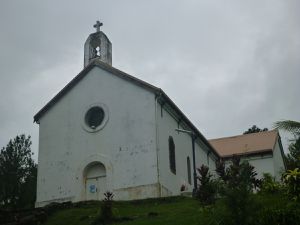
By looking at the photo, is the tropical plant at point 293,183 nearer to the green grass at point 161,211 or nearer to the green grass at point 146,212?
the green grass at point 161,211

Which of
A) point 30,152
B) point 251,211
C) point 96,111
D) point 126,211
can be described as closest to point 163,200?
point 126,211

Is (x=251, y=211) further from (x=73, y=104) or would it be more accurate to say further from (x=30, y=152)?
(x=30, y=152)

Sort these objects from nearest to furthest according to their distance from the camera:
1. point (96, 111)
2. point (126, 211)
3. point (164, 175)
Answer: point (126, 211)
point (164, 175)
point (96, 111)

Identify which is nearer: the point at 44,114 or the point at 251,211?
the point at 251,211

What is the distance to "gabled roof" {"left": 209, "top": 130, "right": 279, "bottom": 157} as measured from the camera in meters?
44.1

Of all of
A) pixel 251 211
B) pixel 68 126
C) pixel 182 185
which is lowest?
pixel 251 211

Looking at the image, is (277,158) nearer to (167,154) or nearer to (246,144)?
(246,144)

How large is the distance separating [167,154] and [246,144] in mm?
18429

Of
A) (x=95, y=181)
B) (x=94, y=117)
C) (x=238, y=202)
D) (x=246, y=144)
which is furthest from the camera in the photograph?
(x=246, y=144)

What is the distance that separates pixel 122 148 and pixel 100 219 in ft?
31.6

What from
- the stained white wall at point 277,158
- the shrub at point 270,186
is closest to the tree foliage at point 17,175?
the stained white wall at point 277,158

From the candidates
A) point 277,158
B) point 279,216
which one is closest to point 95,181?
point 279,216

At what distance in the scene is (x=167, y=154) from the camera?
29.0 meters

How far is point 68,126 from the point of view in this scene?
1218 inches
